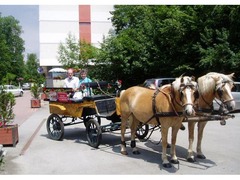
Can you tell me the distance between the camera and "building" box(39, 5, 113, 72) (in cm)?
4909

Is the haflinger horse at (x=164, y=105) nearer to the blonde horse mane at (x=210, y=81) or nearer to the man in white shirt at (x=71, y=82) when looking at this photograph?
the blonde horse mane at (x=210, y=81)

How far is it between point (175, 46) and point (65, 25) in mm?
30493

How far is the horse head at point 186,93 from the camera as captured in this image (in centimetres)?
577

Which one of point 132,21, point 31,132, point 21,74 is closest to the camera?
point 31,132

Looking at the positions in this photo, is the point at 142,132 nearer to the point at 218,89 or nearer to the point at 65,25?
the point at 218,89

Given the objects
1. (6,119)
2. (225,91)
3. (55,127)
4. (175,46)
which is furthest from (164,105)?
(175,46)

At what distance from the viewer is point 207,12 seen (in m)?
20.5

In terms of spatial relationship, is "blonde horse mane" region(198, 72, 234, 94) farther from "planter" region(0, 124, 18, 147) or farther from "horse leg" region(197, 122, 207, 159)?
"planter" region(0, 124, 18, 147)

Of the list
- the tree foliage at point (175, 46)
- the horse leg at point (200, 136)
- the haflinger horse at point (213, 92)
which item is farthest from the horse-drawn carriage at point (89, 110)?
the tree foliage at point (175, 46)

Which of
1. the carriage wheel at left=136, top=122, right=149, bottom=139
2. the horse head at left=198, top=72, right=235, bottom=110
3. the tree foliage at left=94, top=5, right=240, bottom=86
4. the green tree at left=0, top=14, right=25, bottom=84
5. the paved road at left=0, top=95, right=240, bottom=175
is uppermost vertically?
the green tree at left=0, top=14, right=25, bottom=84

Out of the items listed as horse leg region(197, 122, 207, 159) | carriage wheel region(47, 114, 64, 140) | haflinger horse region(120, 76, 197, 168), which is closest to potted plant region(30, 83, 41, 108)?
carriage wheel region(47, 114, 64, 140)

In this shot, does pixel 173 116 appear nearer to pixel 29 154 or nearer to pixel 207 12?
pixel 29 154

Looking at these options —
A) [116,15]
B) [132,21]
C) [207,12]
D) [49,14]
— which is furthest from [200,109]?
[49,14]

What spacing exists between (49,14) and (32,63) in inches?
1857
